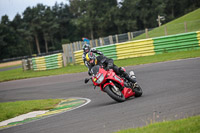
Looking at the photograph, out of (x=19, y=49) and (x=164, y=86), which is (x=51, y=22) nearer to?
(x=19, y=49)

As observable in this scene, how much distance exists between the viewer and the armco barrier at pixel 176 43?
836 inches

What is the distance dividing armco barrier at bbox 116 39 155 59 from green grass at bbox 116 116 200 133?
713 inches

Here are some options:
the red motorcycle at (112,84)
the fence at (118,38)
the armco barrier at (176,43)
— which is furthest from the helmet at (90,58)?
the fence at (118,38)

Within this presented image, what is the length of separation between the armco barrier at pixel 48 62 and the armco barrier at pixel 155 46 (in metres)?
5.24

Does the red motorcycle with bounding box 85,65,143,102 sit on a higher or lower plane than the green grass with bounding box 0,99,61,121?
higher

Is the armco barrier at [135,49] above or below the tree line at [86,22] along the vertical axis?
below

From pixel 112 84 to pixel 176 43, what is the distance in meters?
14.9

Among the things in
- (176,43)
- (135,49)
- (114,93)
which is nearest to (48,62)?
(135,49)

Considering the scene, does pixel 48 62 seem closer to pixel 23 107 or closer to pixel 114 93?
pixel 23 107

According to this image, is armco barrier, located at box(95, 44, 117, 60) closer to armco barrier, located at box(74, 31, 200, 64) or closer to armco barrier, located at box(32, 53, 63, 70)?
armco barrier, located at box(74, 31, 200, 64)

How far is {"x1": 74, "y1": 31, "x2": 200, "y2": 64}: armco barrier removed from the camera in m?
21.4

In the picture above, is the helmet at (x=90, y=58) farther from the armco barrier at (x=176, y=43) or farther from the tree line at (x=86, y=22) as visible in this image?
the tree line at (x=86, y=22)

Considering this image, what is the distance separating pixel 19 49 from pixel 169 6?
41.8m

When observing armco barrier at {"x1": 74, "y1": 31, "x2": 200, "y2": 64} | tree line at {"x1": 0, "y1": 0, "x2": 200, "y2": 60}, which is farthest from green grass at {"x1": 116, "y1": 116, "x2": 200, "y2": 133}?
tree line at {"x1": 0, "y1": 0, "x2": 200, "y2": 60}
